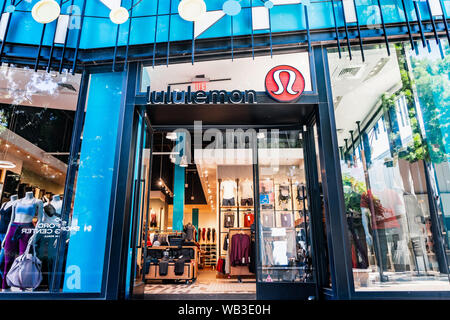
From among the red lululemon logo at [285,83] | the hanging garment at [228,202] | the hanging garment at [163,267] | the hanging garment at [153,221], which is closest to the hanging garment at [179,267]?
the hanging garment at [163,267]

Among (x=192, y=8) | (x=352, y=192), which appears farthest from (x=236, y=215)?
(x=192, y=8)

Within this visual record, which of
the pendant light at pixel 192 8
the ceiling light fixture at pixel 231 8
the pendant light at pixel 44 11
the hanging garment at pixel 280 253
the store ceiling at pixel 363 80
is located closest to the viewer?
the pendant light at pixel 192 8

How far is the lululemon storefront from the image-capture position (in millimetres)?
4203

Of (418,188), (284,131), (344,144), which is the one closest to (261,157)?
(284,131)

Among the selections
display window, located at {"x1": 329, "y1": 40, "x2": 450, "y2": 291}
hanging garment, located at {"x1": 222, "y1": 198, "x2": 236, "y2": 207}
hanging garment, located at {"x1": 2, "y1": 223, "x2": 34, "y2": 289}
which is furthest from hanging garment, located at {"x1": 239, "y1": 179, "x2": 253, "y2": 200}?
hanging garment, located at {"x1": 2, "y1": 223, "x2": 34, "y2": 289}

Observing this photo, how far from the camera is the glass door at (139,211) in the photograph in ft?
15.3

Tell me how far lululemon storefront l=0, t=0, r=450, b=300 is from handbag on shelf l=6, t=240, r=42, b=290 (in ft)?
0.08

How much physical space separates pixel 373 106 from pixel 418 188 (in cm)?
127

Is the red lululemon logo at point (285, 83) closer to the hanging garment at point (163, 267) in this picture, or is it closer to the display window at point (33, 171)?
the display window at point (33, 171)

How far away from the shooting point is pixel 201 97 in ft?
15.9

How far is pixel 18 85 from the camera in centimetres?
498

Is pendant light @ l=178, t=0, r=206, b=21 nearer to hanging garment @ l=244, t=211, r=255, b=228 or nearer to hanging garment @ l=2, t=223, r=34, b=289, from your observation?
hanging garment @ l=2, t=223, r=34, b=289

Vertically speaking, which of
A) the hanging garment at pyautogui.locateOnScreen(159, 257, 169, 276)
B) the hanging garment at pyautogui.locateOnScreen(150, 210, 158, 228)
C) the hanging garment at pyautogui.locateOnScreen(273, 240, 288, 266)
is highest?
the hanging garment at pyautogui.locateOnScreen(150, 210, 158, 228)

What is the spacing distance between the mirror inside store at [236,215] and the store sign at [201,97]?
66 centimetres
